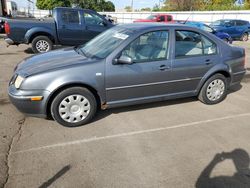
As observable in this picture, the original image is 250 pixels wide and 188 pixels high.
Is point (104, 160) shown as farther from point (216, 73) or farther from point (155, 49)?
point (216, 73)

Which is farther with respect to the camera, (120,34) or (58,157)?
(120,34)

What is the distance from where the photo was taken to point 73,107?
12.8 ft

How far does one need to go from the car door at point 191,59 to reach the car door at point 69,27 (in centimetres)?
626

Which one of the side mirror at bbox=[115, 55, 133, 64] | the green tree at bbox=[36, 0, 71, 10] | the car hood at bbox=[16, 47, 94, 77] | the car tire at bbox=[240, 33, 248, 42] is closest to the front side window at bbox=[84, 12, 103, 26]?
the car hood at bbox=[16, 47, 94, 77]

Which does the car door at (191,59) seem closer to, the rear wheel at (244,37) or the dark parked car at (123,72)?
the dark parked car at (123,72)

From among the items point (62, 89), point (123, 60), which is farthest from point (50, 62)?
point (123, 60)

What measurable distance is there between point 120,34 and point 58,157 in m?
2.35

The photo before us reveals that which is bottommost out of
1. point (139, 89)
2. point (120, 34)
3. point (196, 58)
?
point (139, 89)

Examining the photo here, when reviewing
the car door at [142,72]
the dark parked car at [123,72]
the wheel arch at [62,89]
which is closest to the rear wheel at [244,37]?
the dark parked car at [123,72]

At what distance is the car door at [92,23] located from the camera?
32.8 feet

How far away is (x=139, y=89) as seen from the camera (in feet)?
13.9

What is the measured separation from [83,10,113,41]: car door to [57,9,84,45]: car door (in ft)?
0.83

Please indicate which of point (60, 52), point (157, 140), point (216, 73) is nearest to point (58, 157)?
point (157, 140)

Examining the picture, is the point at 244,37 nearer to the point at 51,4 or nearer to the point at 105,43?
the point at 105,43
